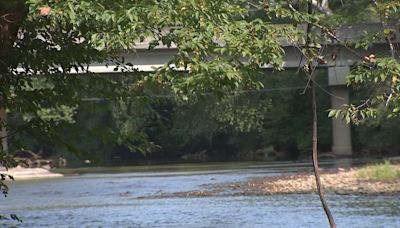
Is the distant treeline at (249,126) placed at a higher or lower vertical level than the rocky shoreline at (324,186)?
higher

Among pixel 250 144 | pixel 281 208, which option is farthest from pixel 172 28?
pixel 250 144

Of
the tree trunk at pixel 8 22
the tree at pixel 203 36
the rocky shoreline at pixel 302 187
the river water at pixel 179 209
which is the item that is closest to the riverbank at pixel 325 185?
the rocky shoreline at pixel 302 187

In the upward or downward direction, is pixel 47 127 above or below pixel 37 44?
below

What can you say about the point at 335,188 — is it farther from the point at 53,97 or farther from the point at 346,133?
the point at 346,133

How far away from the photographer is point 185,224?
1838cm

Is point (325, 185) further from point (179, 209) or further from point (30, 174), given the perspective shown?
point (30, 174)

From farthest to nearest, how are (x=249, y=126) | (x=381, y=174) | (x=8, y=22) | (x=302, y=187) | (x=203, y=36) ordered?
(x=249, y=126) → (x=381, y=174) → (x=302, y=187) → (x=8, y=22) → (x=203, y=36)

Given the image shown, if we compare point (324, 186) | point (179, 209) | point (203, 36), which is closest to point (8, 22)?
point (203, 36)

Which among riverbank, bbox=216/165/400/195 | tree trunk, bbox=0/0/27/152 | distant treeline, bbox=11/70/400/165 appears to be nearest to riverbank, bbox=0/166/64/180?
distant treeline, bbox=11/70/400/165

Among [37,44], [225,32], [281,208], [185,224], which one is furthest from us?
[281,208]

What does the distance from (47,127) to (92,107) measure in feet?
3.79

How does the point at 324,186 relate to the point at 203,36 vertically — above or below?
below

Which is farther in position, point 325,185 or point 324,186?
point 325,185

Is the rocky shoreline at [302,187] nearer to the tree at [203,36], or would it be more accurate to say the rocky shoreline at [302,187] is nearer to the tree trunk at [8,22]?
the tree at [203,36]
